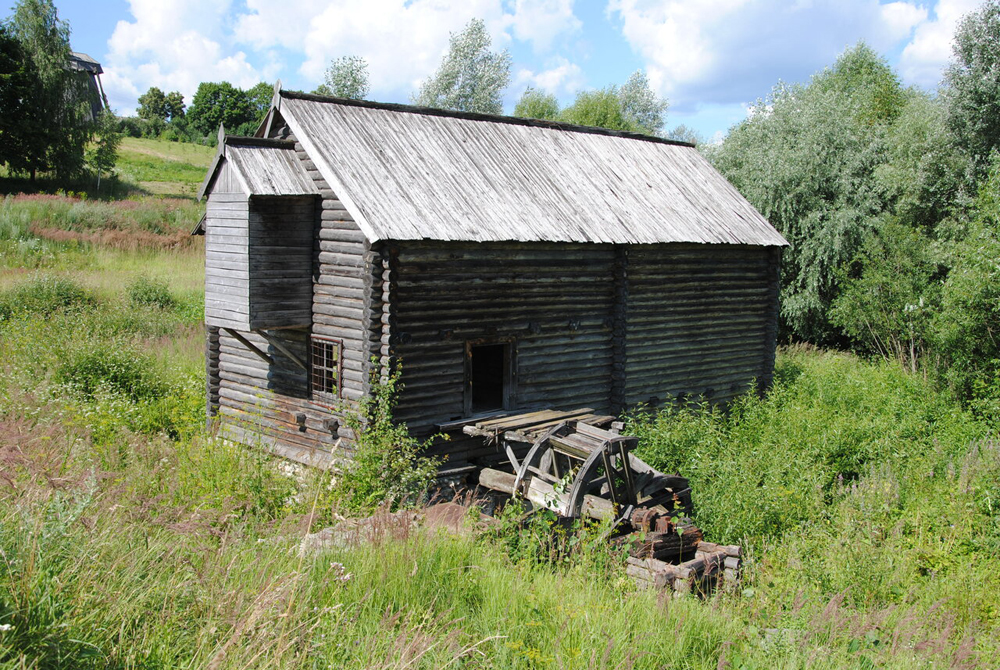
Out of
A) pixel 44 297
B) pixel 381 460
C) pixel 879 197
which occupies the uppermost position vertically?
pixel 879 197

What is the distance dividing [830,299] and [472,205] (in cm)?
1642

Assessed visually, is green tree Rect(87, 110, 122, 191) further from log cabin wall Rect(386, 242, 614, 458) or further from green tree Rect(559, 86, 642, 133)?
log cabin wall Rect(386, 242, 614, 458)

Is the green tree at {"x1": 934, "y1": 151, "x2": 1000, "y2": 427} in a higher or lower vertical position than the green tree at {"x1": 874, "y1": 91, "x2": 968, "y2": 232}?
lower

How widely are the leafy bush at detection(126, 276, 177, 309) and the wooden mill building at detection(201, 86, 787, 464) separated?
971 cm

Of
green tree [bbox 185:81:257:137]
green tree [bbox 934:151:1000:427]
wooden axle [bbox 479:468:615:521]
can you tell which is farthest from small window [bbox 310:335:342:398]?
green tree [bbox 185:81:257:137]

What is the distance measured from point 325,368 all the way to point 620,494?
4.89 metres

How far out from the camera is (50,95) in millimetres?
40719

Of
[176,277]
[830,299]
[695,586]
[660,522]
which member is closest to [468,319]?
[660,522]

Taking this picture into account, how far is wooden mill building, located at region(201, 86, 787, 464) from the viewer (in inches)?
453

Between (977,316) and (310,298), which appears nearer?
(310,298)

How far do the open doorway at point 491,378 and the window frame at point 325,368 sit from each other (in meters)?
2.24

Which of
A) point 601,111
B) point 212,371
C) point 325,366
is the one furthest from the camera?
point 601,111

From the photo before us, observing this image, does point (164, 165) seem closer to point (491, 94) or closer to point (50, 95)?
point (50, 95)

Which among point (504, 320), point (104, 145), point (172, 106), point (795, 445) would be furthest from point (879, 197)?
point (172, 106)
